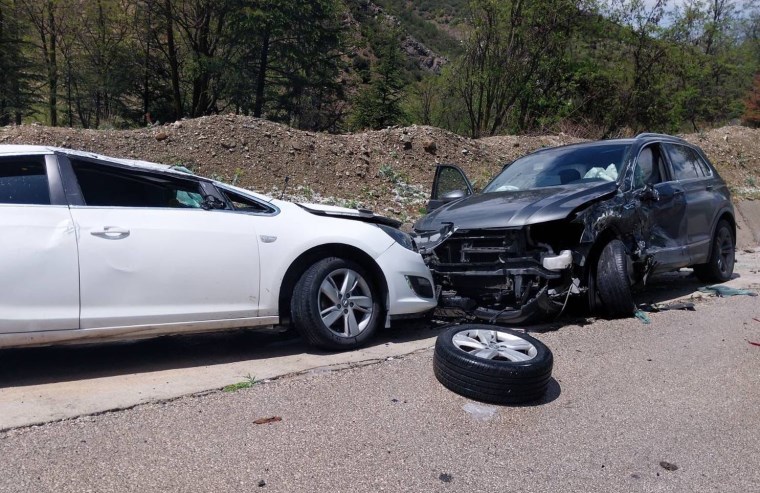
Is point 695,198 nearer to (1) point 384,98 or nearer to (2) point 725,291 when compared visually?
(2) point 725,291

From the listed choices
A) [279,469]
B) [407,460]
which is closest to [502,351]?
[407,460]

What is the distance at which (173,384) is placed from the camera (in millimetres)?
4586

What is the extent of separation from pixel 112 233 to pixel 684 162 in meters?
6.72

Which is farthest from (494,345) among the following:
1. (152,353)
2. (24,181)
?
(24,181)

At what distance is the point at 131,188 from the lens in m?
4.98

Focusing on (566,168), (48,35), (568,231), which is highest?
(48,35)

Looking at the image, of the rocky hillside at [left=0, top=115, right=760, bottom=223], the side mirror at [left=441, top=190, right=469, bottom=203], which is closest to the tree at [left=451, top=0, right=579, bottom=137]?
the rocky hillside at [left=0, top=115, right=760, bottom=223]

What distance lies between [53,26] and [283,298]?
24.6 m

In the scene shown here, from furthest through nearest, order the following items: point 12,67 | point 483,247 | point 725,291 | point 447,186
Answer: point 12,67
point 447,186
point 725,291
point 483,247

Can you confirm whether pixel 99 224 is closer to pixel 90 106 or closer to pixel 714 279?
pixel 714 279

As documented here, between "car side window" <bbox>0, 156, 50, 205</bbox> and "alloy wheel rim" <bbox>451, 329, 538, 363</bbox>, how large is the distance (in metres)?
3.08

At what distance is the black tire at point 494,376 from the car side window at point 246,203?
1.87 m

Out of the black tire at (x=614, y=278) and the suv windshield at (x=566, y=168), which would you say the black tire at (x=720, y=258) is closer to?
the suv windshield at (x=566, y=168)

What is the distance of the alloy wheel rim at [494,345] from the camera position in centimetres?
468
